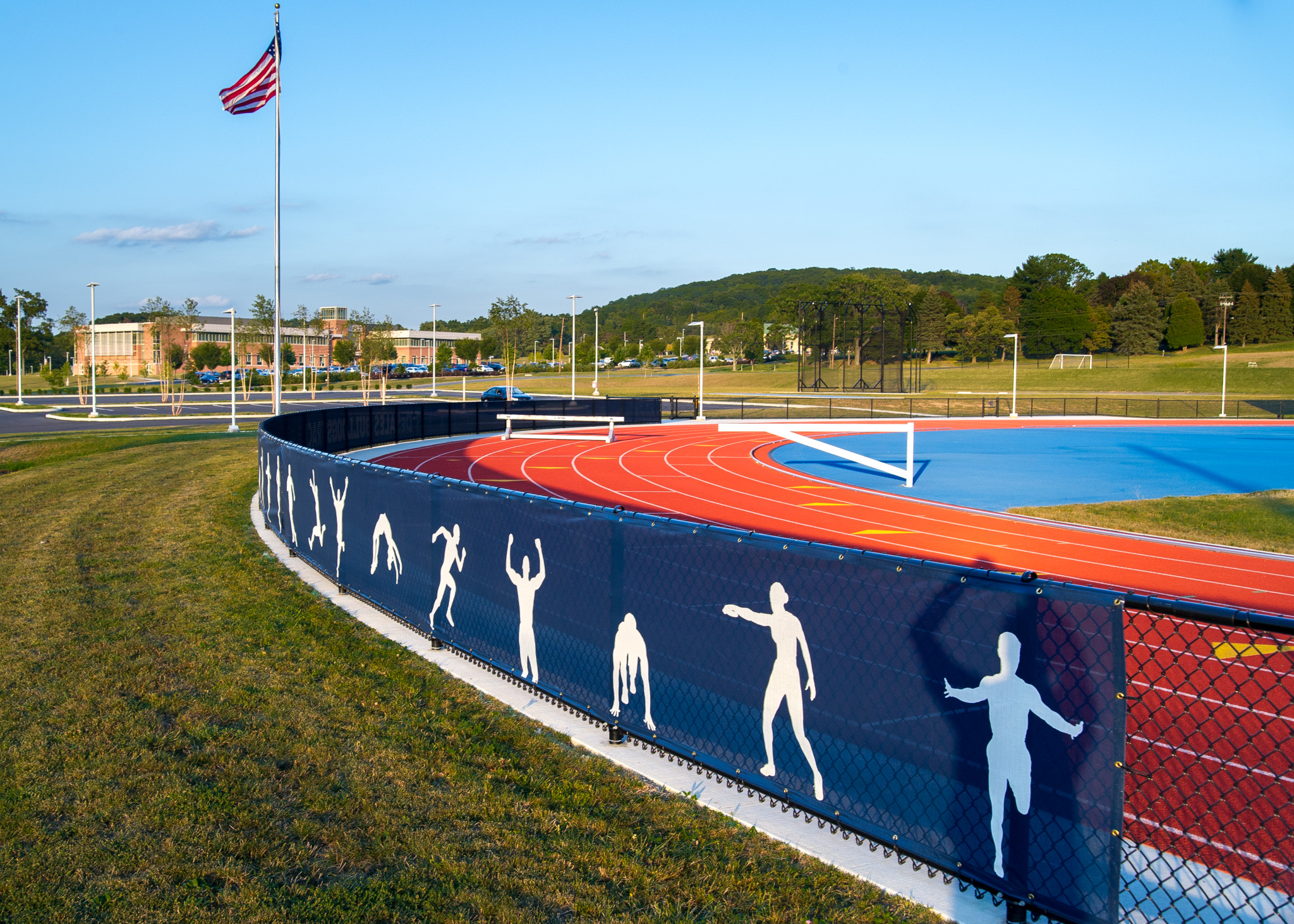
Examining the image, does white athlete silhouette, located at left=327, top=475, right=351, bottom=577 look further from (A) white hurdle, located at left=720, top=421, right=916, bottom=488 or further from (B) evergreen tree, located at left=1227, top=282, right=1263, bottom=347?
(B) evergreen tree, located at left=1227, top=282, right=1263, bottom=347

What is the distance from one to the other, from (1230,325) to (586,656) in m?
147

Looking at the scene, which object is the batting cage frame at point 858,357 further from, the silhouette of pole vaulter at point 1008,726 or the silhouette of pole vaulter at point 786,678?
the silhouette of pole vaulter at point 1008,726

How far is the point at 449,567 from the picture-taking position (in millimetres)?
8828

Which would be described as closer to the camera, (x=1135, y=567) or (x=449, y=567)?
(x=449, y=567)

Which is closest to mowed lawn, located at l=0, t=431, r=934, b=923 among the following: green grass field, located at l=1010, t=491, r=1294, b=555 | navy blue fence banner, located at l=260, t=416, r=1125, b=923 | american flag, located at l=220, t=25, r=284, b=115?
navy blue fence banner, located at l=260, t=416, r=1125, b=923

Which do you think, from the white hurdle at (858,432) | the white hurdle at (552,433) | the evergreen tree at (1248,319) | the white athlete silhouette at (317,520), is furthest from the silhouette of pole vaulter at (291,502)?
the evergreen tree at (1248,319)

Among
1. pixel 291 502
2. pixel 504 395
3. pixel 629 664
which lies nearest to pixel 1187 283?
pixel 504 395

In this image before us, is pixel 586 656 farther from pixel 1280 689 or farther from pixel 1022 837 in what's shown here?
pixel 1280 689

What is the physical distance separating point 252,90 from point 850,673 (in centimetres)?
2798

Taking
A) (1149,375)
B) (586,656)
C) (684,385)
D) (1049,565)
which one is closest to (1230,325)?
(1149,375)

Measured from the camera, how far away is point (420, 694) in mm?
7707

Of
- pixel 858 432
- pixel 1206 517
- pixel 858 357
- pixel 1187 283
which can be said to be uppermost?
pixel 1187 283

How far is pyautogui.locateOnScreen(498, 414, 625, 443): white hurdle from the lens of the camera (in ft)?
119

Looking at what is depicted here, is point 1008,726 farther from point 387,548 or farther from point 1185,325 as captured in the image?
point 1185,325
